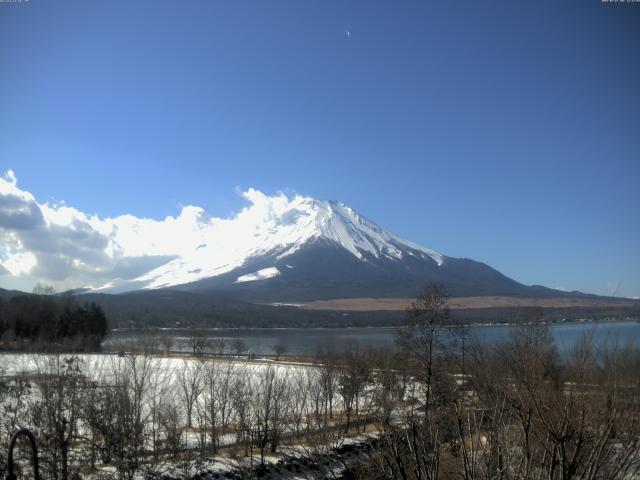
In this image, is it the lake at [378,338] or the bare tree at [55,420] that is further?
the bare tree at [55,420]

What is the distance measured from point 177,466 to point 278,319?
476 feet

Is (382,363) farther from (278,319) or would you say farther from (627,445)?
(278,319)

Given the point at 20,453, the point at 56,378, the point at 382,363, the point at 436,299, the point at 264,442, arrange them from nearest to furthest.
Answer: the point at 20,453 → the point at 56,378 → the point at 264,442 → the point at 436,299 → the point at 382,363

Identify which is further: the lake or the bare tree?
the bare tree

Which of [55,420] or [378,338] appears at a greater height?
[55,420]

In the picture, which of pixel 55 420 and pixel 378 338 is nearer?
pixel 55 420

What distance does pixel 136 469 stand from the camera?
50.5 ft

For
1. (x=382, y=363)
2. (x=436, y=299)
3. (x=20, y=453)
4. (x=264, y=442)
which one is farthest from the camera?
(x=382, y=363)

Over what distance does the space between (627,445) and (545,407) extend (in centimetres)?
91

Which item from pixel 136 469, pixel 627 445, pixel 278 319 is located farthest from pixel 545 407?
pixel 278 319

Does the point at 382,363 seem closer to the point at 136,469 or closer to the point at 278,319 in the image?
the point at 136,469

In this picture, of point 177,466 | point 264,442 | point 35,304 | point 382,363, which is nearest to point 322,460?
point 264,442

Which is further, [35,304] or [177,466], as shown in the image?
[35,304]

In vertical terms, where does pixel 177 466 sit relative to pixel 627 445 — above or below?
below
